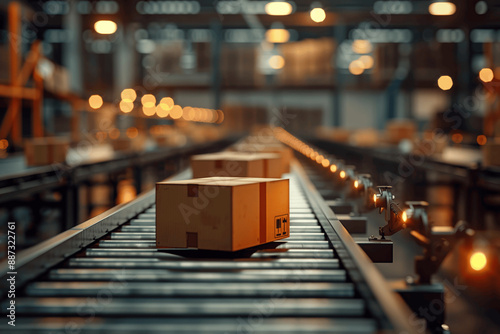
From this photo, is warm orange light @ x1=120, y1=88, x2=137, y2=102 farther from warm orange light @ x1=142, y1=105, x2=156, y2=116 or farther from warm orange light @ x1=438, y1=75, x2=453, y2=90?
warm orange light @ x1=438, y1=75, x2=453, y2=90

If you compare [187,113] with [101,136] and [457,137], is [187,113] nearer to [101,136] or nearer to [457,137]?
[101,136]

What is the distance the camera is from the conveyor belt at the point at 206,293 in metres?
2.18

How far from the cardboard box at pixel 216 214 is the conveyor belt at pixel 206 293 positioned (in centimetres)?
7

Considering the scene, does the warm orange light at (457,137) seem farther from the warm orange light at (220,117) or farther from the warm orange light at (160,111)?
the warm orange light at (220,117)

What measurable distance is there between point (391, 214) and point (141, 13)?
8820 millimetres

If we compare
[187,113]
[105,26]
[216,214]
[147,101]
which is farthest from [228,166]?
[187,113]

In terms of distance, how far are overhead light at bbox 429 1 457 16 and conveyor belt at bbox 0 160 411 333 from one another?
26.9 feet

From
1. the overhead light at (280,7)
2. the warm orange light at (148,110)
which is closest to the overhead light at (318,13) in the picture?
the overhead light at (280,7)

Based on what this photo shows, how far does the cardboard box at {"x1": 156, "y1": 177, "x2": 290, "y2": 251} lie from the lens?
3104 mm

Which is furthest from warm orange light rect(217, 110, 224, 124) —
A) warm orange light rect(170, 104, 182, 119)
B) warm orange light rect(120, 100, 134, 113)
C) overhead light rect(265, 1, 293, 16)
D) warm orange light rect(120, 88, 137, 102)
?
overhead light rect(265, 1, 293, 16)

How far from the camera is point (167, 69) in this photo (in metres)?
28.6

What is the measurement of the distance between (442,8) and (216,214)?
874cm

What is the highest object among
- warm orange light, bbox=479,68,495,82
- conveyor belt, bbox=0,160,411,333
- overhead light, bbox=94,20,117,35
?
overhead light, bbox=94,20,117,35

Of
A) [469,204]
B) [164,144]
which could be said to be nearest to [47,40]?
[164,144]
